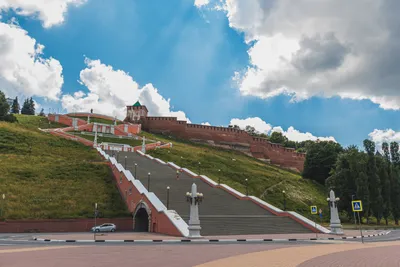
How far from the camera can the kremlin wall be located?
8153 cm

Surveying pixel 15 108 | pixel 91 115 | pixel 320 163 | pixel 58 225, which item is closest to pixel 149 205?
pixel 58 225

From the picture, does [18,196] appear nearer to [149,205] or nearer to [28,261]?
[149,205]

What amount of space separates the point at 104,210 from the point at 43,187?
22.6 ft

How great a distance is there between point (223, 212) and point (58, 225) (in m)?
11.1

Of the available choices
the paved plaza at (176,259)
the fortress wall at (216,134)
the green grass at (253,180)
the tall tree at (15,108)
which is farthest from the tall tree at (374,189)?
the tall tree at (15,108)

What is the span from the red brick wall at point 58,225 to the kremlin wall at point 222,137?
5645 cm

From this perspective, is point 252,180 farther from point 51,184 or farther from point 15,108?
point 15,108

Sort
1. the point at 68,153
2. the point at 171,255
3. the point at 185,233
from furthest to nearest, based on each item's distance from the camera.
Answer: the point at 68,153
the point at 185,233
the point at 171,255

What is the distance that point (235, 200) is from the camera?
91.0 feet

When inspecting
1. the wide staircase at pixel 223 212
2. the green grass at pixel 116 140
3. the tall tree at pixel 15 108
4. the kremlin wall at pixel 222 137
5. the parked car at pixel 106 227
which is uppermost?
the tall tree at pixel 15 108

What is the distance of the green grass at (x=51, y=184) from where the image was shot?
Answer: 80.3 feet

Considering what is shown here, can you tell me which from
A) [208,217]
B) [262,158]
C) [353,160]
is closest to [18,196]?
[208,217]

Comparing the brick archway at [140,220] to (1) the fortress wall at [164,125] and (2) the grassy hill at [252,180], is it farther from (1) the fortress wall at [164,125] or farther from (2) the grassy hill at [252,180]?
(1) the fortress wall at [164,125]

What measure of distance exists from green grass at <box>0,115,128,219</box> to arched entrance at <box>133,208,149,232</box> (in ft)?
3.62
